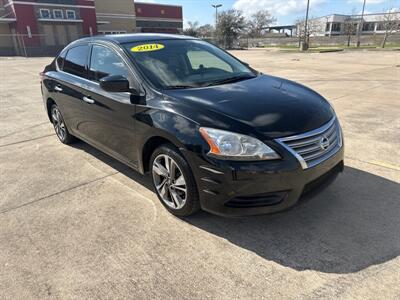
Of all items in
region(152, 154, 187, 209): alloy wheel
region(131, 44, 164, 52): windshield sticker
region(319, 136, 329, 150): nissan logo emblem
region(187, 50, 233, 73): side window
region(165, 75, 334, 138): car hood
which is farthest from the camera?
region(187, 50, 233, 73): side window

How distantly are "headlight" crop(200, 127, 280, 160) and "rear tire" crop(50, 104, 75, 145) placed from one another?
3.44 meters

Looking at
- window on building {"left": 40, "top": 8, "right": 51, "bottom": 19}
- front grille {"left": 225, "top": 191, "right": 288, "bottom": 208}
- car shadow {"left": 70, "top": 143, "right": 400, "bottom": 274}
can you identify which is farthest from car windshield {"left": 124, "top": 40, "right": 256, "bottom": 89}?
window on building {"left": 40, "top": 8, "right": 51, "bottom": 19}

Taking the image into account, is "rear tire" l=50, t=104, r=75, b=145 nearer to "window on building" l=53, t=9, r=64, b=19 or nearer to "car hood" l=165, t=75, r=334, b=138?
"car hood" l=165, t=75, r=334, b=138

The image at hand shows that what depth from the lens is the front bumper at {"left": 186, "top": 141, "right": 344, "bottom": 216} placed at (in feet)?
8.63

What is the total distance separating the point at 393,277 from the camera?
2.45 metres

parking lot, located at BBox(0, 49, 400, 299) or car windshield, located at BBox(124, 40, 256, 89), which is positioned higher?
car windshield, located at BBox(124, 40, 256, 89)

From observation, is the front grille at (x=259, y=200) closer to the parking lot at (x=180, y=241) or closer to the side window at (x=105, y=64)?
the parking lot at (x=180, y=241)

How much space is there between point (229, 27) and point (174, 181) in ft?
175

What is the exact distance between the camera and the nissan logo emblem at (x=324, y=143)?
2.90 meters

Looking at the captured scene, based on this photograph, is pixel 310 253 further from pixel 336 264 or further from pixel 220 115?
pixel 220 115

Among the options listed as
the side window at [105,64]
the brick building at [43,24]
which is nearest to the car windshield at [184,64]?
the side window at [105,64]

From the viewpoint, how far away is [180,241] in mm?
2953

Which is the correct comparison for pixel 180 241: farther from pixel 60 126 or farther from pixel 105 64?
pixel 60 126

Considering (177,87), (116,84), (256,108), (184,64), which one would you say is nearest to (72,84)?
(116,84)
